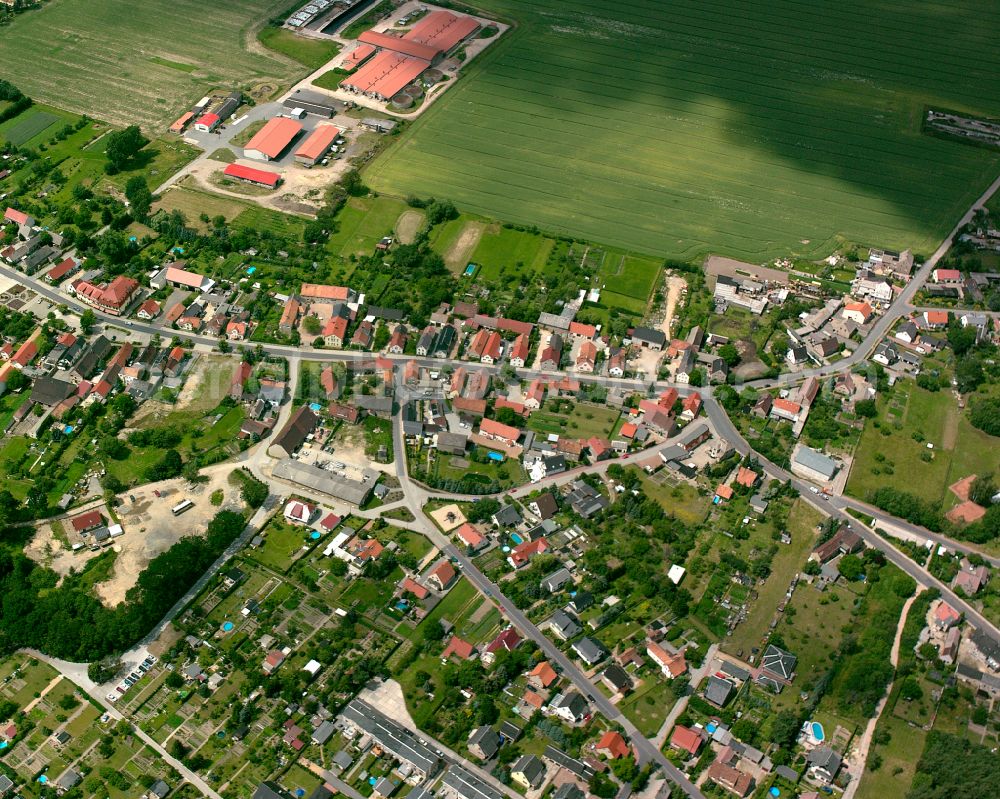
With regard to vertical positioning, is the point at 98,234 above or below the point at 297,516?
above

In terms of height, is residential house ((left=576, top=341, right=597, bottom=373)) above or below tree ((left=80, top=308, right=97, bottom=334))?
below

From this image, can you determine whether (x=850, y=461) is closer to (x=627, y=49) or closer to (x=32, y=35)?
(x=627, y=49)

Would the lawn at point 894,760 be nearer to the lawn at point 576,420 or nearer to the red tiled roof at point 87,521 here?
the lawn at point 576,420

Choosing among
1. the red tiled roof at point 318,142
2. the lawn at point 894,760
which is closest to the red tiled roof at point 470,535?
the lawn at point 894,760

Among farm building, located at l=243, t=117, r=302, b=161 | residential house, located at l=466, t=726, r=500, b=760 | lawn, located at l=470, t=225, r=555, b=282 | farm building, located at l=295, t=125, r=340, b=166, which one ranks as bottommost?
residential house, located at l=466, t=726, r=500, b=760

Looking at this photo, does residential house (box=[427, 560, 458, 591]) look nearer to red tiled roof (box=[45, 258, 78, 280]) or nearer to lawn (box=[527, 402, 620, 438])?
lawn (box=[527, 402, 620, 438])

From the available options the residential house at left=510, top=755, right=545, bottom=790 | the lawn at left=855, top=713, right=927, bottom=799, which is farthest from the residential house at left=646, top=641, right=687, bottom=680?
the lawn at left=855, top=713, right=927, bottom=799

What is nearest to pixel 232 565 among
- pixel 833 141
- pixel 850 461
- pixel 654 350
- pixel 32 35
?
pixel 654 350
